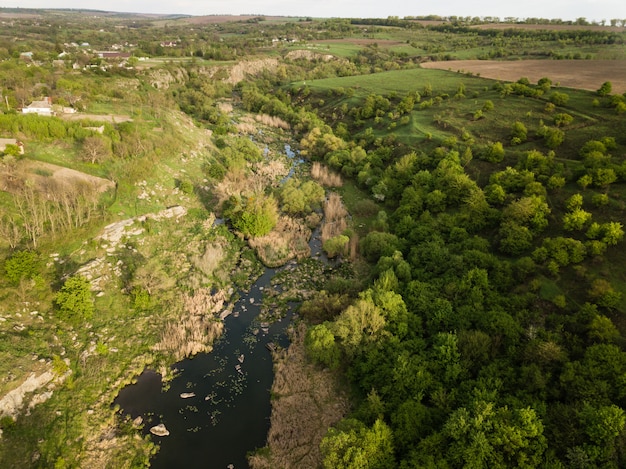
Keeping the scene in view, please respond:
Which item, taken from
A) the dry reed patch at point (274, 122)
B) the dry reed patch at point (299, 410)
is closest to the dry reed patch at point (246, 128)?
the dry reed patch at point (274, 122)

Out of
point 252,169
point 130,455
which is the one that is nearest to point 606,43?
point 252,169

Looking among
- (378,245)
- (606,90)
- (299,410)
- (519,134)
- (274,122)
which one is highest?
(606,90)

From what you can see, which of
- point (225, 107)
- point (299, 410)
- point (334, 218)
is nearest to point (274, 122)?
point (225, 107)

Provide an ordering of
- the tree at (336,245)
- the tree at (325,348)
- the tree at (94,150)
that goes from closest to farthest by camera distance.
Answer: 1. the tree at (325,348)
2. the tree at (336,245)
3. the tree at (94,150)

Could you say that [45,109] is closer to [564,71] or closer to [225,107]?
[225,107]

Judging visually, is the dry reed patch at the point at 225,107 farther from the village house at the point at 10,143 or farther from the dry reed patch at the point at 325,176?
the village house at the point at 10,143

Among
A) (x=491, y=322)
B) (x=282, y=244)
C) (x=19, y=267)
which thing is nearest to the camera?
(x=491, y=322)
